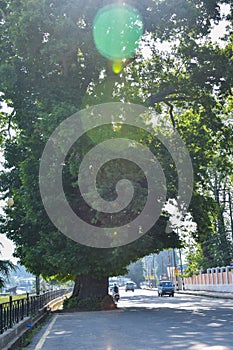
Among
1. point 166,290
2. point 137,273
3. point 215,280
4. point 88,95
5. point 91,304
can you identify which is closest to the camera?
point 88,95

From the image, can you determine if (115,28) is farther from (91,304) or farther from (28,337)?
(28,337)

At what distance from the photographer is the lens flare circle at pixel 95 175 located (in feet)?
91.6

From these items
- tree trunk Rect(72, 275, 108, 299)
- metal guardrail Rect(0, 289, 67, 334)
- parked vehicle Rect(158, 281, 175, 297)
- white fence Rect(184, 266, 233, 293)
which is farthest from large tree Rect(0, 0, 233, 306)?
parked vehicle Rect(158, 281, 175, 297)

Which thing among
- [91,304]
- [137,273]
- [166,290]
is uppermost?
[137,273]

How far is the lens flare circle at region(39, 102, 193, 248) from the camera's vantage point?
27.9 m

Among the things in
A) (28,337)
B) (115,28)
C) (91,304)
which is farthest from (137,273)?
(28,337)

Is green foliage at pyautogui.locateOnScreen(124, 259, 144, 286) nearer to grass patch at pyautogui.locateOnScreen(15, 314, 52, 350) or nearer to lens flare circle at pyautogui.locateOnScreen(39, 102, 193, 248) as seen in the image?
lens flare circle at pyautogui.locateOnScreen(39, 102, 193, 248)

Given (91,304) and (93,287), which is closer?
(91,304)

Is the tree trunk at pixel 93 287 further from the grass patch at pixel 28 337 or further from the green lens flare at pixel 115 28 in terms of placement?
the green lens flare at pixel 115 28

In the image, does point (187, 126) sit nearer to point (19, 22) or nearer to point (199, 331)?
point (19, 22)

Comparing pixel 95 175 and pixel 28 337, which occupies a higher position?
pixel 95 175

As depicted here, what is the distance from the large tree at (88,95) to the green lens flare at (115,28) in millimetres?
338

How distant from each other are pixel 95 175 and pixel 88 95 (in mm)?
4321

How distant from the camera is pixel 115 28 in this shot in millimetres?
28766
